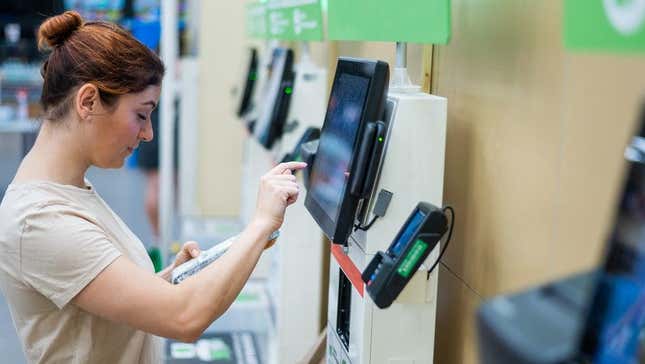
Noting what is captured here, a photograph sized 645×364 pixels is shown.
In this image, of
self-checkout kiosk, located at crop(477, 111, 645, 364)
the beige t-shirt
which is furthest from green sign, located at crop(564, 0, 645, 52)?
the beige t-shirt

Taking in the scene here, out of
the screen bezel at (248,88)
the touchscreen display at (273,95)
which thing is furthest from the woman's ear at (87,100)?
the screen bezel at (248,88)

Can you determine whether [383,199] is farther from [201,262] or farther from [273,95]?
[273,95]

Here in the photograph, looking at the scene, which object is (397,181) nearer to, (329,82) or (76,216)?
(76,216)

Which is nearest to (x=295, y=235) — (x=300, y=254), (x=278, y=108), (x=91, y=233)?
(x=300, y=254)

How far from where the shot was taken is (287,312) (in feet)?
12.8

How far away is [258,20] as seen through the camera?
5.00 m

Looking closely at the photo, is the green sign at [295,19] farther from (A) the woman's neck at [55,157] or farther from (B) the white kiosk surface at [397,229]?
(A) the woman's neck at [55,157]

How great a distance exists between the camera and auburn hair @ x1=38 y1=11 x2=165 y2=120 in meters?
1.97

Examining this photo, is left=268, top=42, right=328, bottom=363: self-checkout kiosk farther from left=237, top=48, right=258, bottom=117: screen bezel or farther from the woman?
the woman

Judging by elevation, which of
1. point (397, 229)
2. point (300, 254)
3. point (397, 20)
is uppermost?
point (397, 20)

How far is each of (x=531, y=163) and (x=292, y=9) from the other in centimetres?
203

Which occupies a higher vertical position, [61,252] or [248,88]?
[248,88]

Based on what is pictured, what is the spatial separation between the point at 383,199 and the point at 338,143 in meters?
0.17

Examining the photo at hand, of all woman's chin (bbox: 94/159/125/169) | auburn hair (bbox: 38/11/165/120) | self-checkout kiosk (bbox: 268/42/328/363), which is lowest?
self-checkout kiosk (bbox: 268/42/328/363)
